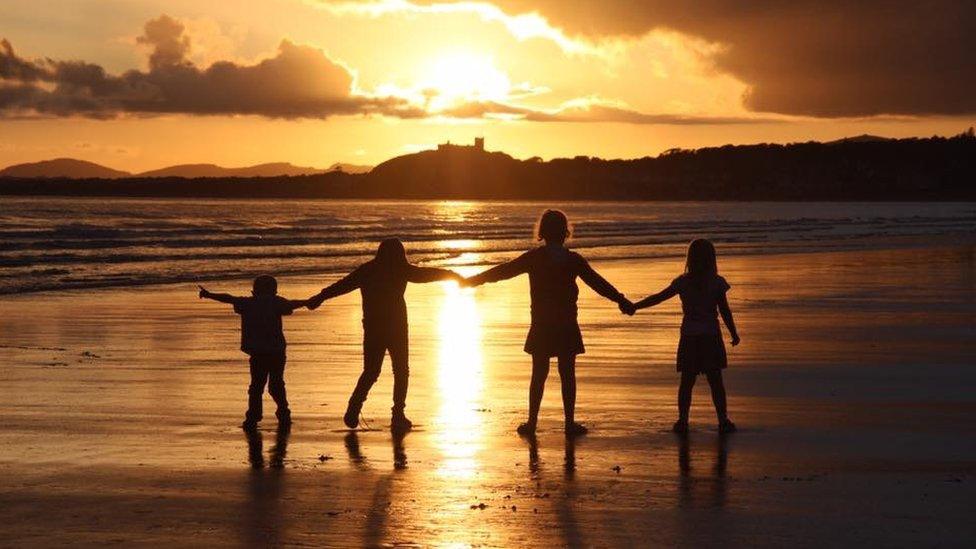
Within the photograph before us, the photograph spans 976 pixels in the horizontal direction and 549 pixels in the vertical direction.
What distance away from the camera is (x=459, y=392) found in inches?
489

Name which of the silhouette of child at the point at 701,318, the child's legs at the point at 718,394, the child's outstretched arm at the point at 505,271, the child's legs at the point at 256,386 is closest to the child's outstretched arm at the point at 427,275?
the child's outstretched arm at the point at 505,271

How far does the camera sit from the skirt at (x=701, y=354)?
10531 mm

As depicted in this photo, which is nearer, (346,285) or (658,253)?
(346,285)

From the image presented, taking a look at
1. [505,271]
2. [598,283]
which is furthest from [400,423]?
[598,283]

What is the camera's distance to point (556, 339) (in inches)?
413

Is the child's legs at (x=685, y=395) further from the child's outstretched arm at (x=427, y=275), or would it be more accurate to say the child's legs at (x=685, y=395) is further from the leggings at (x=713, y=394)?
the child's outstretched arm at (x=427, y=275)

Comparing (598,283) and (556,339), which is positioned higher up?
(598,283)

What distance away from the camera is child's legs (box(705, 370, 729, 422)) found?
10383mm

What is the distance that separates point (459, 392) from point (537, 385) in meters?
2.09

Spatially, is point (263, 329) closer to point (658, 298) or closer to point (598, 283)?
point (598, 283)

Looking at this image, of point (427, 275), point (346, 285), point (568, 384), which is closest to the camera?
point (568, 384)

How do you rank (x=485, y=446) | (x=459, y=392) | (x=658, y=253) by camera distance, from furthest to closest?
1. (x=658, y=253)
2. (x=459, y=392)
3. (x=485, y=446)

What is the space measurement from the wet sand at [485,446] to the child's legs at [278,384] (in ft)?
0.93

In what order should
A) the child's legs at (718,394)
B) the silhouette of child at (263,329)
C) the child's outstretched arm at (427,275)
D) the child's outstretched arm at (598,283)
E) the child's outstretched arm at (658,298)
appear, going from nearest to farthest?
the child's legs at (718,394) → the child's outstretched arm at (598,283) → the child's outstretched arm at (658,298) → the silhouette of child at (263,329) → the child's outstretched arm at (427,275)
